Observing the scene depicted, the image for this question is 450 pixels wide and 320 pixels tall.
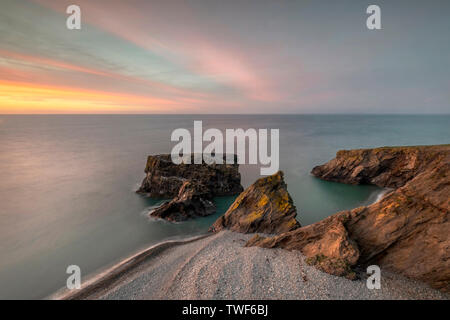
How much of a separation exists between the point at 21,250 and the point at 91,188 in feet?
55.9

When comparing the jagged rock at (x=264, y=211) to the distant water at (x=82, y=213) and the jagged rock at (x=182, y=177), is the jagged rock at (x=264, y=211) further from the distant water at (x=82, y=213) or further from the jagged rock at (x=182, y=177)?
the jagged rock at (x=182, y=177)

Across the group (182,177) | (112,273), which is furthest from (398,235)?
(182,177)

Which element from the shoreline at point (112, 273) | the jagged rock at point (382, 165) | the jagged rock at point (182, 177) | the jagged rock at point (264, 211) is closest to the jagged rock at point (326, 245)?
the jagged rock at point (264, 211)

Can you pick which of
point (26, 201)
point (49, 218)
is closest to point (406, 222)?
point (49, 218)

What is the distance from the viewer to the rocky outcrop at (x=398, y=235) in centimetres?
1248

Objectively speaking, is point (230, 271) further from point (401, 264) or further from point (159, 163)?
point (159, 163)

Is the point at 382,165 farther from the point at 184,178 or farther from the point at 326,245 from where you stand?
the point at 184,178

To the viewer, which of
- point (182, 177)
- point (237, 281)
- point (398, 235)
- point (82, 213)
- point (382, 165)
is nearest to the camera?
point (398, 235)

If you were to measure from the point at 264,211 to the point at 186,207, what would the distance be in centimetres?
1042

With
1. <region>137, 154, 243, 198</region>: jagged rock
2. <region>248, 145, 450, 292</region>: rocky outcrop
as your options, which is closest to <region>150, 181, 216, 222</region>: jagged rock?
<region>137, 154, 243, 198</region>: jagged rock

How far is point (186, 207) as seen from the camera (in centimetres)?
2583

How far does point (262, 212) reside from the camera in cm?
2114

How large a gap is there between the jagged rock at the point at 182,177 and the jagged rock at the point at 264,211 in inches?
430

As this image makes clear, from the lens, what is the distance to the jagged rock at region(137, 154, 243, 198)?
32.5 metres
